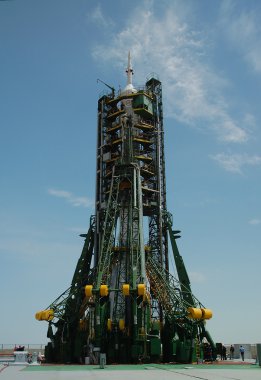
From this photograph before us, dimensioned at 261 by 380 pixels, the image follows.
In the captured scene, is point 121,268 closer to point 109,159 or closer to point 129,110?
point 109,159

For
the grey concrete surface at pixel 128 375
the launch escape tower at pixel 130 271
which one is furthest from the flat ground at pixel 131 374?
the launch escape tower at pixel 130 271

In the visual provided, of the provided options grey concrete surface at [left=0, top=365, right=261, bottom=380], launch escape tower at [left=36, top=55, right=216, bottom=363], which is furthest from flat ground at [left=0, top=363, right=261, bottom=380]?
launch escape tower at [left=36, top=55, right=216, bottom=363]

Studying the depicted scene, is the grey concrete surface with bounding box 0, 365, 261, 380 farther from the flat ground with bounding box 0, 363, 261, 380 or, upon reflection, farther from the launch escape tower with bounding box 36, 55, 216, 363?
the launch escape tower with bounding box 36, 55, 216, 363

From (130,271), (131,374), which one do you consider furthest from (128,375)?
(130,271)

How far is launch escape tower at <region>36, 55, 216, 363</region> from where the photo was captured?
141 ft

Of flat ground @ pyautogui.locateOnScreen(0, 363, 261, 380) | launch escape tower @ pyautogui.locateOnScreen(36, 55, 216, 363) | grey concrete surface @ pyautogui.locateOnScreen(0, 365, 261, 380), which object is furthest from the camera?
launch escape tower @ pyautogui.locateOnScreen(36, 55, 216, 363)

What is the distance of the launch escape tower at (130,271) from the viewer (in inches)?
1693

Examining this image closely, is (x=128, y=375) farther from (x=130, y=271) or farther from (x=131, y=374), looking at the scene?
(x=130, y=271)

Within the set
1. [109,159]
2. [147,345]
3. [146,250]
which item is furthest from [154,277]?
[109,159]

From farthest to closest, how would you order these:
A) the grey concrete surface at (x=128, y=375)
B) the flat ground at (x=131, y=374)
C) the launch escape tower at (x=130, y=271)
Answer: the launch escape tower at (x=130, y=271) → the flat ground at (x=131, y=374) → the grey concrete surface at (x=128, y=375)

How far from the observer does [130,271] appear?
48.4 meters

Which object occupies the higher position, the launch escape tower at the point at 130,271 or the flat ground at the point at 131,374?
the launch escape tower at the point at 130,271

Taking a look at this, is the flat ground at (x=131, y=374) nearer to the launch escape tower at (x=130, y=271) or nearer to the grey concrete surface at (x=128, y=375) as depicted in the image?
the grey concrete surface at (x=128, y=375)

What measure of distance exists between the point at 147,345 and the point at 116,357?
11.2ft
